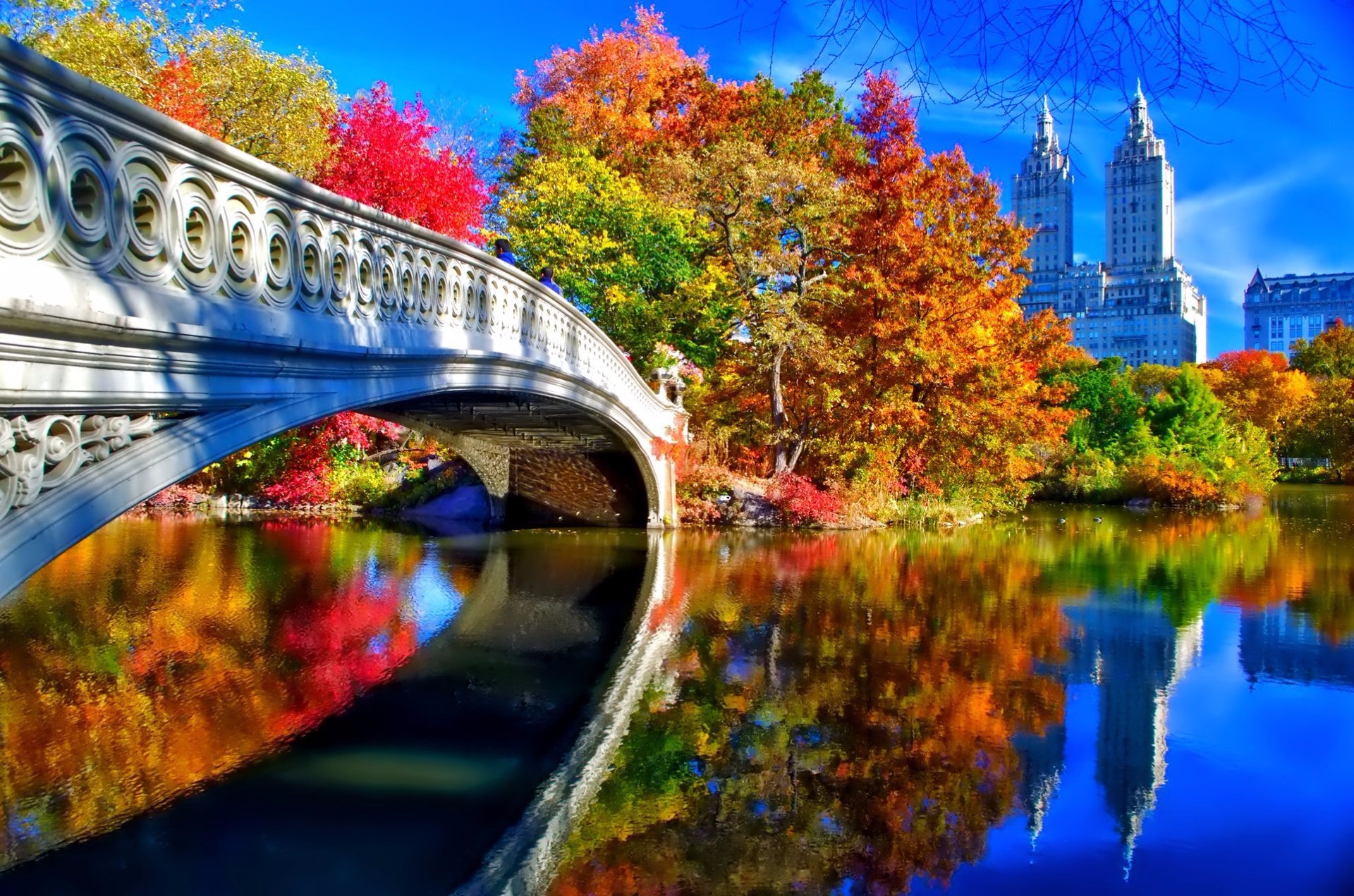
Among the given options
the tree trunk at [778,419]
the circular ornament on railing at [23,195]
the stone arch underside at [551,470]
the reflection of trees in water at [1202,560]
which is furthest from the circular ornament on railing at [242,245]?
the tree trunk at [778,419]

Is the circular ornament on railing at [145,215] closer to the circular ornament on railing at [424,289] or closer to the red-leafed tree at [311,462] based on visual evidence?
the circular ornament on railing at [424,289]

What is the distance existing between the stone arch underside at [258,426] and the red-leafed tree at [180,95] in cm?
730

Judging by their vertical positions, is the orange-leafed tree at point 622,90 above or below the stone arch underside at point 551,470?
above

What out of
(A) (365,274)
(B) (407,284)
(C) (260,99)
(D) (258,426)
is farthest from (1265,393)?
(D) (258,426)

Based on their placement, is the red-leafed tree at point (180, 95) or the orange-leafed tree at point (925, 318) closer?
the red-leafed tree at point (180, 95)

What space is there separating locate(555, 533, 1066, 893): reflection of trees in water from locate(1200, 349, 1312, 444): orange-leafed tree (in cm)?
3515

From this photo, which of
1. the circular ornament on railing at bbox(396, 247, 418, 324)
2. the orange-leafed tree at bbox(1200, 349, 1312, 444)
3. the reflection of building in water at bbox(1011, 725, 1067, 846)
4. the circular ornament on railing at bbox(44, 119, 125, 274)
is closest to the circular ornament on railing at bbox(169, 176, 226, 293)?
the circular ornament on railing at bbox(44, 119, 125, 274)

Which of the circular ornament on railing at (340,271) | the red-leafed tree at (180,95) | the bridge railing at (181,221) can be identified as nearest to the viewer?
the bridge railing at (181,221)

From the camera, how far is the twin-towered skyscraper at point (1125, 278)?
103812mm

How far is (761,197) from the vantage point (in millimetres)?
17859

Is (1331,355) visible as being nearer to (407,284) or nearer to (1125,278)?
(407,284)

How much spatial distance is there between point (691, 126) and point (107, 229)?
23.2m

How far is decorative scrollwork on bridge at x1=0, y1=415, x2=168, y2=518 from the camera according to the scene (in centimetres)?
307

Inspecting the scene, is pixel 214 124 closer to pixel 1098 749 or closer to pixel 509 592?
pixel 509 592
